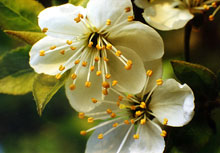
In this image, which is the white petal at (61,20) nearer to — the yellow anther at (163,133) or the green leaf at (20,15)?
the green leaf at (20,15)

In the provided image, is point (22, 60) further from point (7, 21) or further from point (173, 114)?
point (173, 114)

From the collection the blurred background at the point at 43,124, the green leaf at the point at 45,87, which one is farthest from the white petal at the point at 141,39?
the blurred background at the point at 43,124

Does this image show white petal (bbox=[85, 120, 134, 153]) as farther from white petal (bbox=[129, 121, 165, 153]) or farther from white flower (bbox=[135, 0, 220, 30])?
white flower (bbox=[135, 0, 220, 30])

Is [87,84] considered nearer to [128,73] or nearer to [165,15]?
[128,73]

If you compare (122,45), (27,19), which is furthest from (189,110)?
(27,19)

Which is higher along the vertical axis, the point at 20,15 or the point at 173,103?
the point at 20,15

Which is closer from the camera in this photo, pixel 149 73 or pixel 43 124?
pixel 149 73

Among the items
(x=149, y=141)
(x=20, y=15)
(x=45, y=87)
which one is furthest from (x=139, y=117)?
(x=20, y=15)
